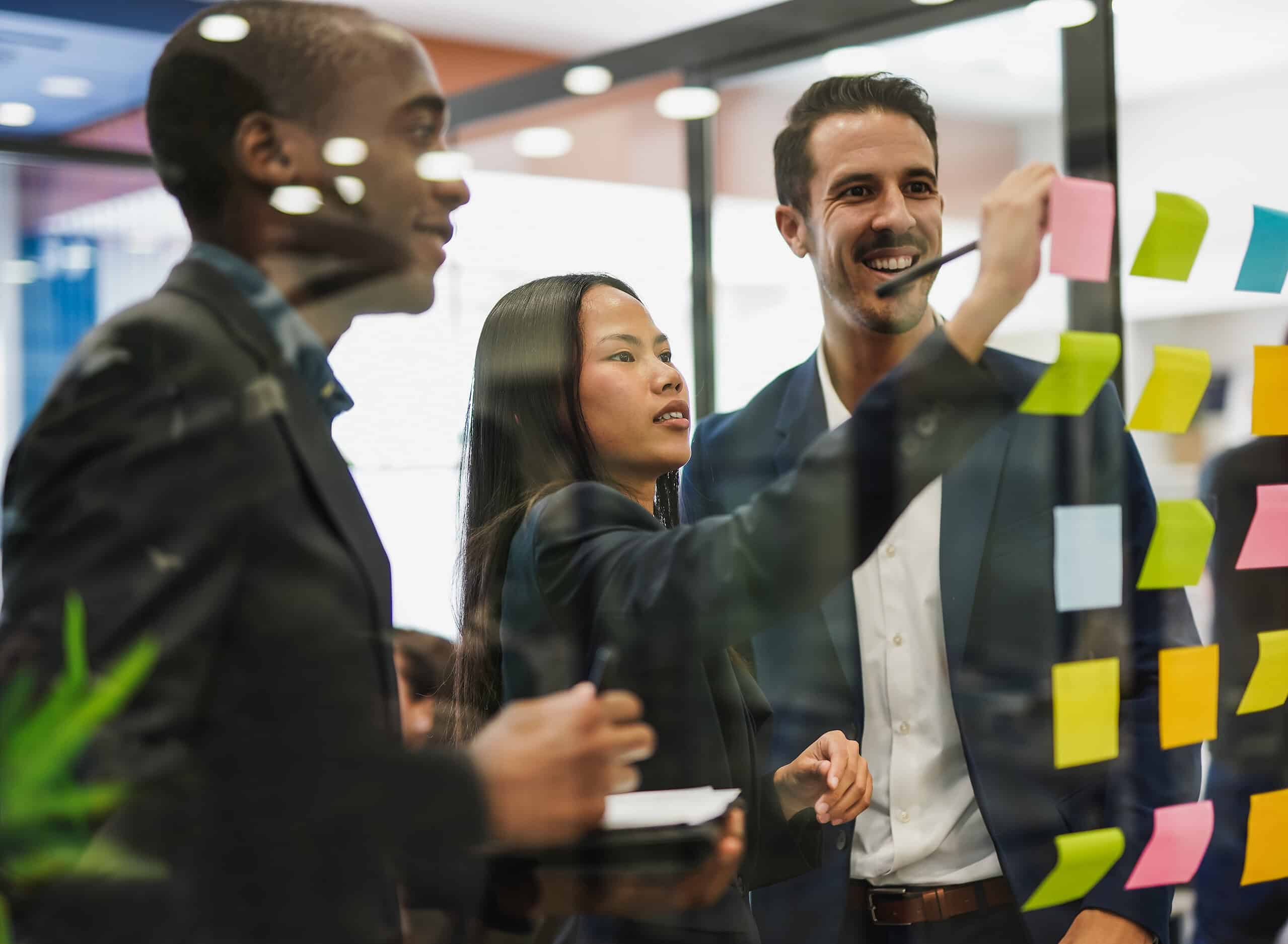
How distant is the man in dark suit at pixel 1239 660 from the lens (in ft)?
3.81

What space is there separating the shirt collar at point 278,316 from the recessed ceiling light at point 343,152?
0.27ft

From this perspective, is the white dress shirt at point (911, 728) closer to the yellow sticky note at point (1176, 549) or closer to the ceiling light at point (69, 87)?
the yellow sticky note at point (1176, 549)

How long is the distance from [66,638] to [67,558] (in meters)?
0.04

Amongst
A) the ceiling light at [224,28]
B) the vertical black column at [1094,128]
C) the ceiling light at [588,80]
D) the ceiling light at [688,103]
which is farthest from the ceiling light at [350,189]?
the ceiling light at [588,80]

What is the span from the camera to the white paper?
0.81m

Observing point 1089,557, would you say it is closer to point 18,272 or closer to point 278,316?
point 278,316

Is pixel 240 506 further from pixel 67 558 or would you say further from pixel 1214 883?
pixel 1214 883

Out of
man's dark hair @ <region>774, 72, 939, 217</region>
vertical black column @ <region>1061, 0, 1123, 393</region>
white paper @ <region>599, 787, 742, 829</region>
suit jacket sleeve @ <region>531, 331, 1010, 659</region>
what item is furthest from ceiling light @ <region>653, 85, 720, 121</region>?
white paper @ <region>599, 787, 742, 829</region>

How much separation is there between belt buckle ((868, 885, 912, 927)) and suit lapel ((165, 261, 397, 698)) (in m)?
0.47

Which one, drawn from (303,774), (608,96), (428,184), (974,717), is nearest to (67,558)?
(303,774)

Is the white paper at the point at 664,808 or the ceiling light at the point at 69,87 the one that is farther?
the ceiling light at the point at 69,87

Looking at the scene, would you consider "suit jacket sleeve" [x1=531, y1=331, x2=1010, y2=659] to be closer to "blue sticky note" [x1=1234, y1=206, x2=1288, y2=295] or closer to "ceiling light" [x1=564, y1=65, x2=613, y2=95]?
"blue sticky note" [x1=1234, y1=206, x2=1288, y2=295]

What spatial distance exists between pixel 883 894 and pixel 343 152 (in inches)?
27.8

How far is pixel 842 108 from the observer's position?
3.28 ft
